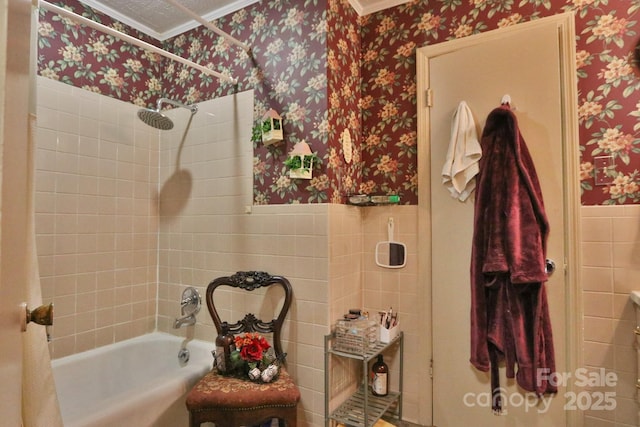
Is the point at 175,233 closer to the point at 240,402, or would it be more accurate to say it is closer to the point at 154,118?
the point at 154,118

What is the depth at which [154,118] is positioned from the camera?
6.28 ft

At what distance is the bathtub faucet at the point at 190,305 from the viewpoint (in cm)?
221

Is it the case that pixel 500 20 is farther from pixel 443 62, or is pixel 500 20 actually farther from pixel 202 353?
pixel 202 353

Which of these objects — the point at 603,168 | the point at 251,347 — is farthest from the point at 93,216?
the point at 603,168

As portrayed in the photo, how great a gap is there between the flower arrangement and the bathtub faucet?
62 centimetres

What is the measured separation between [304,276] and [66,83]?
5.91ft

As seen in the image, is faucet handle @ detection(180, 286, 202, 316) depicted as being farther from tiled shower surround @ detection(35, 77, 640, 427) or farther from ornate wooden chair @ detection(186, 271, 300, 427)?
ornate wooden chair @ detection(186, 271, 300, 427)

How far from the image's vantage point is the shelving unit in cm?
170

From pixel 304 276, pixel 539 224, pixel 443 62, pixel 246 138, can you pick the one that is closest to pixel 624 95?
pixel 539 224

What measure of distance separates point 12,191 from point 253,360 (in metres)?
1.39

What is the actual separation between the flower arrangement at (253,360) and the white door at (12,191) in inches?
44.9

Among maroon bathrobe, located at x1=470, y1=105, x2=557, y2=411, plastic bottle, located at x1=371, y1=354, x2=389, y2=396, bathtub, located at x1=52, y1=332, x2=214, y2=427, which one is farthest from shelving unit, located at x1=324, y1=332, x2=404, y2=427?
bathtub, located at x1=52, y1=332, x2=214, y2=427

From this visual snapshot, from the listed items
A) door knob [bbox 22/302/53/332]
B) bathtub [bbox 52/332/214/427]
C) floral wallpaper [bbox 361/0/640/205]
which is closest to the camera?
door knob [bbox 22/302/53/332]

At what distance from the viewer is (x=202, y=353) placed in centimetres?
212
